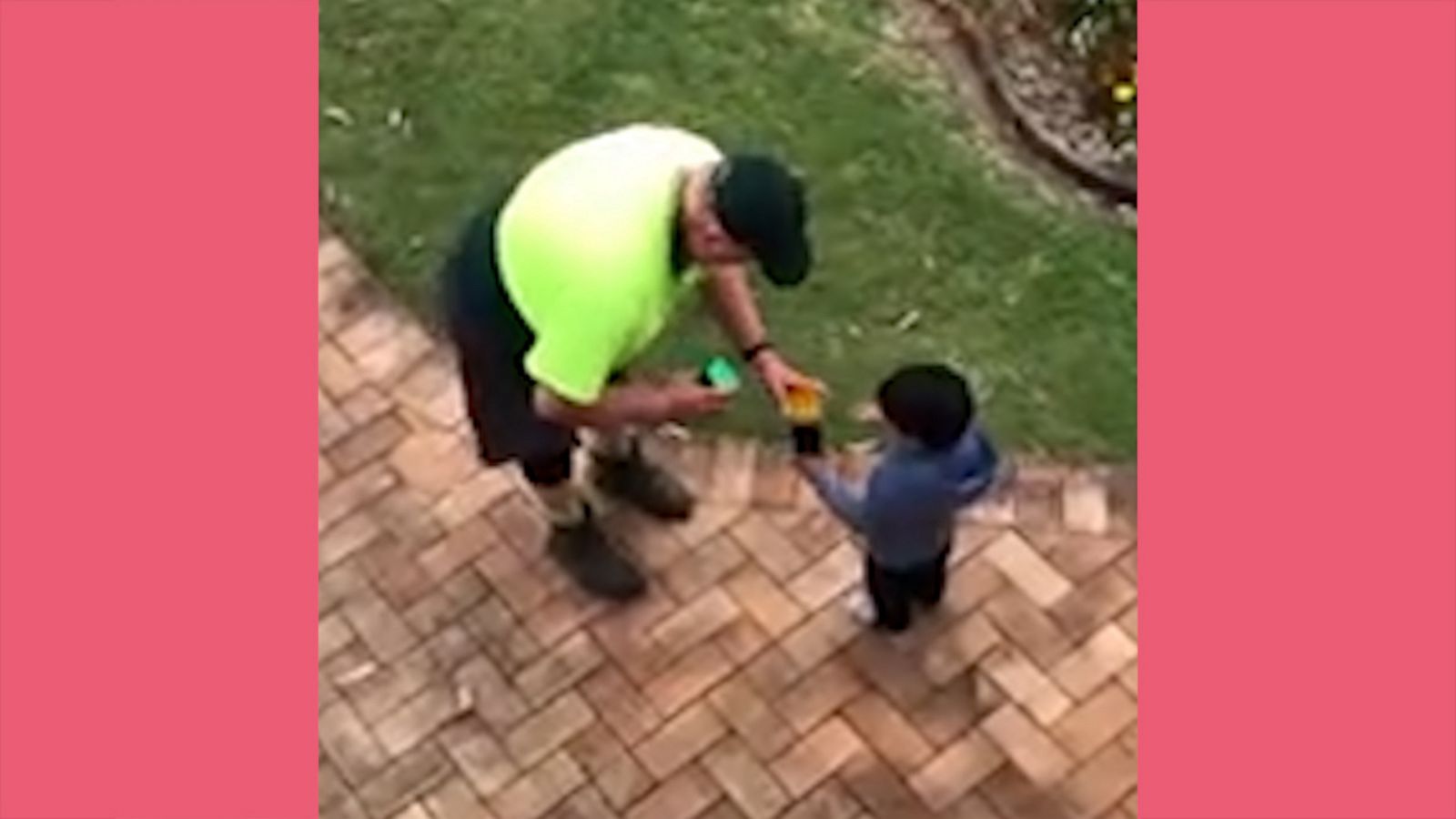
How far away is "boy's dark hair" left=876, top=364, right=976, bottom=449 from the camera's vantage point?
189 inches

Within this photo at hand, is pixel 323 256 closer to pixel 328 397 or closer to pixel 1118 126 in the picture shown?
pixel 328 397

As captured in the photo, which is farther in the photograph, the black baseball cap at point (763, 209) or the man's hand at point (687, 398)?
the man's hand at point (687, 398)

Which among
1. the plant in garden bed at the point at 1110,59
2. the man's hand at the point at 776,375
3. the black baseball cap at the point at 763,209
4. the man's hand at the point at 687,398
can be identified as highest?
the black baseball cap at the point at 763,209

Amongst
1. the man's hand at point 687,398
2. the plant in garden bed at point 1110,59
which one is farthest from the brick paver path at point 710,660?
the plant in garden bed at point 1110,59

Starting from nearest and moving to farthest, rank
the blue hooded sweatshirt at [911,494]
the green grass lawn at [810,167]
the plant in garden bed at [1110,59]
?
the blue hooded sweatshirt at [911,494]
the green grass lawn at [810,167]
the plant in garden bed at [1110,59]

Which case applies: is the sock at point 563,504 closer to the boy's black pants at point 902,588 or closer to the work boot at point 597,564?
the work boot at point 597,564

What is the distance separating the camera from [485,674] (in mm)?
5582

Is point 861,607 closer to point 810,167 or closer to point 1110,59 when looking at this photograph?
point 810,167

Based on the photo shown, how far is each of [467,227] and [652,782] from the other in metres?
1.19

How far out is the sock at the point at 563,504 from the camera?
18.0ft

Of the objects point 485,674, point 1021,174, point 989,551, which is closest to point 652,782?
point 485,674

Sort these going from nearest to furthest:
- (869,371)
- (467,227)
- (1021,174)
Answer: (467,227) → (869,371) → (1021,174)

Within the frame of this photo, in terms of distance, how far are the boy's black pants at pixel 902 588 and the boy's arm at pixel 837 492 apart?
0.53 ft

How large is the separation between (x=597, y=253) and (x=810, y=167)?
1.71 meters
